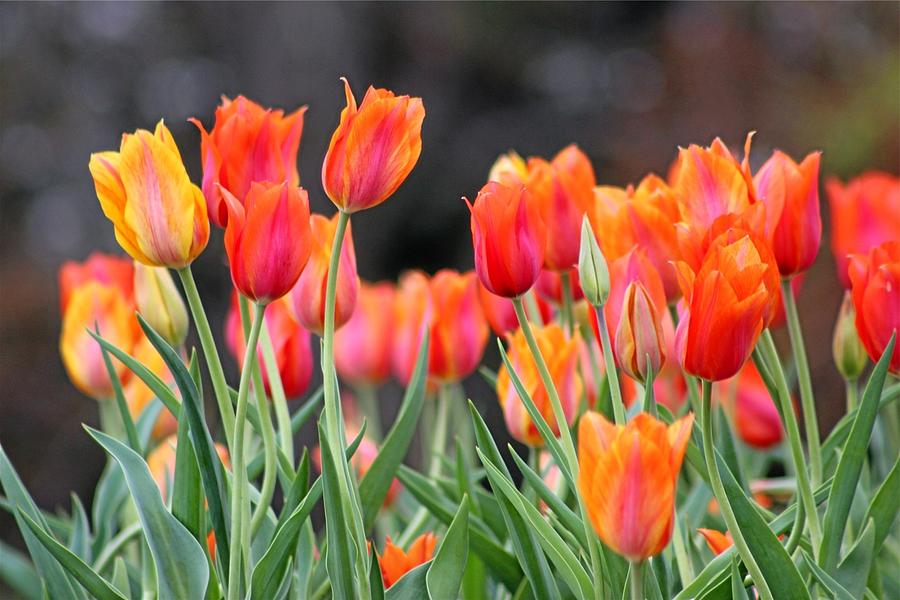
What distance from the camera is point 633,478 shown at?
1.80 ft

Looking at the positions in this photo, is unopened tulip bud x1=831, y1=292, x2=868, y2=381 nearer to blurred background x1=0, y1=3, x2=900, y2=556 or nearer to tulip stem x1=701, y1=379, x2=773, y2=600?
tulip stem x1=701, y1=379, x2=773, y2=600

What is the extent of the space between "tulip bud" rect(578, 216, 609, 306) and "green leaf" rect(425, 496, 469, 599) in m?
0.14

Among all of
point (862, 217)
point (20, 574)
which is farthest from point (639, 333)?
point (20, 574)

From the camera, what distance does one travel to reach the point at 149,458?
1.07 meters

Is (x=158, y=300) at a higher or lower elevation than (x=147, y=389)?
higher

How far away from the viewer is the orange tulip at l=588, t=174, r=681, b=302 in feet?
2.56

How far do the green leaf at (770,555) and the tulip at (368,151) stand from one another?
0.86ft

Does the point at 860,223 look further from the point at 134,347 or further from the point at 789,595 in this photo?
the point at 134,347

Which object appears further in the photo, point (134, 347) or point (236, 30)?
point (236, 30)

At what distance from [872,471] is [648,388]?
0.65 metres

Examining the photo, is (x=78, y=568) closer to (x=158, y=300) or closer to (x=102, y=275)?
(x=158, y=300)

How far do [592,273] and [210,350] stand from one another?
0.73ft

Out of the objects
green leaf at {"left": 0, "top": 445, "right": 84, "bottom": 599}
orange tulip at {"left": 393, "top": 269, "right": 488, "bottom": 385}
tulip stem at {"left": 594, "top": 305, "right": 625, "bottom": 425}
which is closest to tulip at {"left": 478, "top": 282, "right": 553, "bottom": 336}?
orange tulip at {"left": 393, "top": 269, "right": 488, "bottom": 385}

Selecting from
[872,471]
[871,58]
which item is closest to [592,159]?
[871,58]
